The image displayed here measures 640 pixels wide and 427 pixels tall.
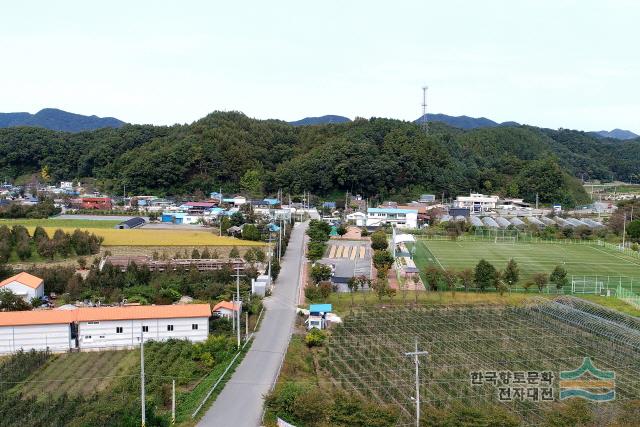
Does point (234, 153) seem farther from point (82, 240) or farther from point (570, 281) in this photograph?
point (570, 281)

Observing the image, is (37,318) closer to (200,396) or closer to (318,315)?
(200,396)

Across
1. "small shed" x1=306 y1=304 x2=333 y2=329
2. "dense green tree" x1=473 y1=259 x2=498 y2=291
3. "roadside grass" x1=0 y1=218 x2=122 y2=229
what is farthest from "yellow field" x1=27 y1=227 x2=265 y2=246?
"dense green tree" x1=473 y1=259 x2=498 y2=291

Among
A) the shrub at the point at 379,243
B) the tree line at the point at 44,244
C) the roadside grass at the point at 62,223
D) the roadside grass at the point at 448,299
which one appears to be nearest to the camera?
the roadside grass at the point at 448,299

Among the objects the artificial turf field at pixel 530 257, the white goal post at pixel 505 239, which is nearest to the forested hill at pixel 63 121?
the white goal post at pixel 505 239

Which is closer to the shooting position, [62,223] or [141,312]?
[141,312]

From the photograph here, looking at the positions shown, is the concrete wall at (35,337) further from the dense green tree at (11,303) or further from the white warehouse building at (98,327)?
the dense green tree at (11,303)

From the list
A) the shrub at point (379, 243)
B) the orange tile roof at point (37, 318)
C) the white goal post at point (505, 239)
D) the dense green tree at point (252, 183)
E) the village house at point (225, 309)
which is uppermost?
the dense green tree at point (252, 183)

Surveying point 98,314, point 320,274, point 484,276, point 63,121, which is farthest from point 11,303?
point 63,121
